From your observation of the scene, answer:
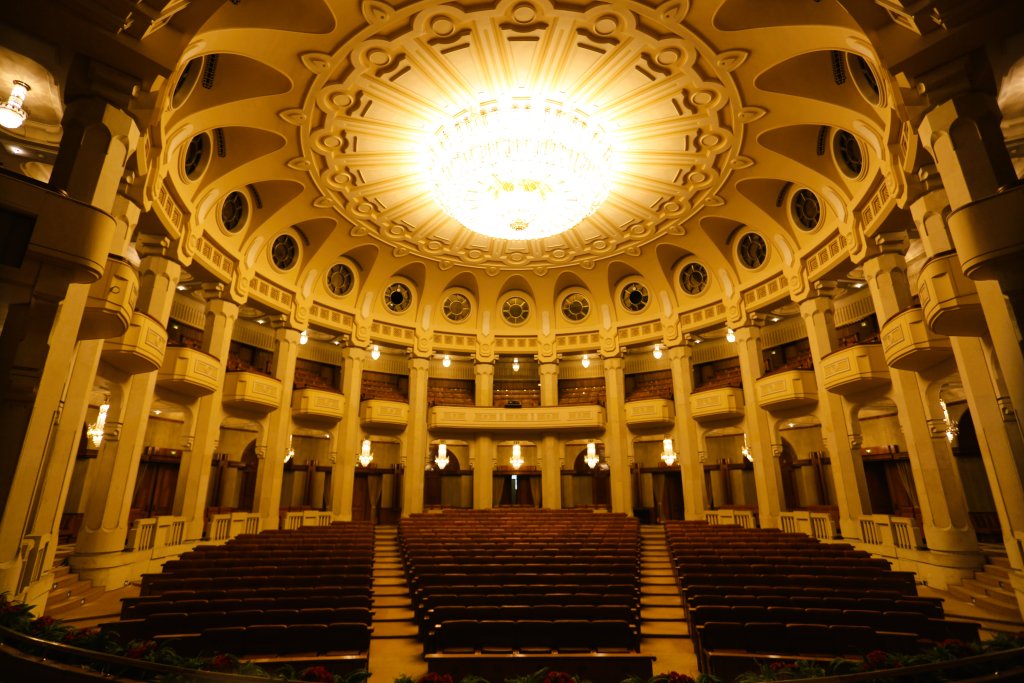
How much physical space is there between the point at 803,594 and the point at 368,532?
9313 mm

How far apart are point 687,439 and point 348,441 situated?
465 inches

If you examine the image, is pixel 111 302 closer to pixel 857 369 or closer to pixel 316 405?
pixel 316 405

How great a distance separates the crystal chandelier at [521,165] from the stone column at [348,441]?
8933mm

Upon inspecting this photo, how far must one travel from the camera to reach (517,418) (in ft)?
65.5

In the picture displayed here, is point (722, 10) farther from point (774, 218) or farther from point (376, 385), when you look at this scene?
point (376, 385)

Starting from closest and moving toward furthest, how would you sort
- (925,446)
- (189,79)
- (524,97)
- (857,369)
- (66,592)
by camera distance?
(66,592) < (189,79) < (925,446) < (524,97) < (857,369)

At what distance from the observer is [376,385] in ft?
70.1

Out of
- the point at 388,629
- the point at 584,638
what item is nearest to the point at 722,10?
the point at 584,638

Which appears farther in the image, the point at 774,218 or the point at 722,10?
the point at 774,218

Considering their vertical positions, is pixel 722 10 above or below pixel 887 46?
above

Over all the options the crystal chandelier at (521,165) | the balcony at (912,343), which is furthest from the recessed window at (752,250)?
the crystal chandelier at (521,165)

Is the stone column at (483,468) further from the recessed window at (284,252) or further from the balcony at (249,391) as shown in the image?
the recessed window at (284,252)

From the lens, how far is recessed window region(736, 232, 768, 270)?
53.2ft

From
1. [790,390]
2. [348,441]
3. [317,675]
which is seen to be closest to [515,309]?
[348,441]
